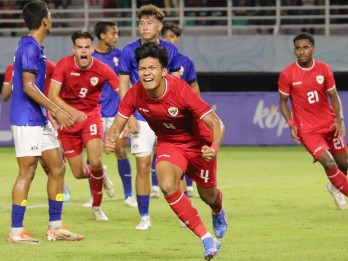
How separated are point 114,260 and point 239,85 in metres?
21.2

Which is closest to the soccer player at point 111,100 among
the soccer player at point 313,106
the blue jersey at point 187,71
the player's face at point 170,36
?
the player's face at point 170,36

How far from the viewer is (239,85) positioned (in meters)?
29.7

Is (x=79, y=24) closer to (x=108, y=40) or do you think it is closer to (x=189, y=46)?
(x=189, y=46)

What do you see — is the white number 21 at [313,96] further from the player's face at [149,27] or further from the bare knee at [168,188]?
the bare knee at [168,188]

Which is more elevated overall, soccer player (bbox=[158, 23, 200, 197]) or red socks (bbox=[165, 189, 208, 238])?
soccer player (bbox=[158, 23, 200, 197])

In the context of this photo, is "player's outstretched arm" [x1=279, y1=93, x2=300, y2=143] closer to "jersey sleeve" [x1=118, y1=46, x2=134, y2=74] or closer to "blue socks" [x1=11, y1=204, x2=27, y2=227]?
"jersey sleeve" [x1=118, y1=46, x2=134, y2=74]

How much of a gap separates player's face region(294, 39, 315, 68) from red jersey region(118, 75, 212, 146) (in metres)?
3.68

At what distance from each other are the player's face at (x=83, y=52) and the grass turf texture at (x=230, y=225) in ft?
6.03

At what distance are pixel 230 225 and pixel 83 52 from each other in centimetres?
267

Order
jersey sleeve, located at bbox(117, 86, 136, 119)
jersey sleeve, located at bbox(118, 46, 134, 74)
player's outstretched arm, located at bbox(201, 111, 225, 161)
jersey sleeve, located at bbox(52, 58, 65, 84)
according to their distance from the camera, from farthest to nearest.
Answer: jersey sleeve, located at bbox(52, 58, 65, 84), jersey sleeve, located at bbox(118, 46, 134, 74), jersey sleeve, located at bbox(117, 86, 136, 119), player's outstretched arm, located at bbox(201, 111, 225, 161)

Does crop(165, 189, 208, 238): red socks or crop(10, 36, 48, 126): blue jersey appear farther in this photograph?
crop(10, 36, 48, 126): blue jersey

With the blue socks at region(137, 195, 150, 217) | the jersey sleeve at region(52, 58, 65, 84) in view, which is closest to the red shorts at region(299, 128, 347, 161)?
the blue socks at region(137, 195, 150, 217)

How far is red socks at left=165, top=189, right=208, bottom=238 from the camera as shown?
8609mm

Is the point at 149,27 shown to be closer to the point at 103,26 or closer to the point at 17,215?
the point at 17,215
